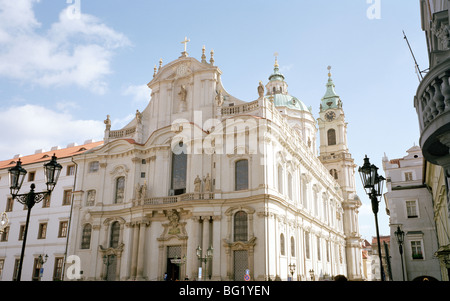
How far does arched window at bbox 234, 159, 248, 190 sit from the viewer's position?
35.5 m

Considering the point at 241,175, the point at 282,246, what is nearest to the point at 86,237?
the point at 241,175

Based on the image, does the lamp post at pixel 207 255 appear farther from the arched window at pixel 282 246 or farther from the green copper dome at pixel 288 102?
the green copper dome at pixel 288 102

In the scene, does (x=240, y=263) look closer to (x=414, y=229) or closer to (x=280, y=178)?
(x=280, y=178)

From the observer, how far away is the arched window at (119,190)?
134 feet

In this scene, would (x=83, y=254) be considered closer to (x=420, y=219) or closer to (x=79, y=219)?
(x=79, y=219)

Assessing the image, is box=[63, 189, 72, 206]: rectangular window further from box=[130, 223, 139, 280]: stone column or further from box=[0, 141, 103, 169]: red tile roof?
box=[130, 223, 139, 280]: stone column

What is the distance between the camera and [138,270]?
36156 mm

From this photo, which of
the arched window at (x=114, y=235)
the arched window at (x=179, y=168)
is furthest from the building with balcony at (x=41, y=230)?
the arched window at (x=179, y=168)

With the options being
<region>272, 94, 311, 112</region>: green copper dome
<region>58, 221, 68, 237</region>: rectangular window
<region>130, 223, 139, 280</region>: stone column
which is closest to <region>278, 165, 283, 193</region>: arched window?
<region>130, 223, 139, 280</region>: stone column

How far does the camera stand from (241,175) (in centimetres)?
3581

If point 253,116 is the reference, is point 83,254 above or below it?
below

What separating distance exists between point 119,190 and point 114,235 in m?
4.62
